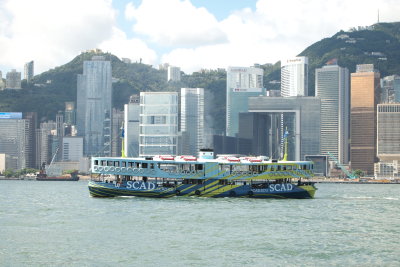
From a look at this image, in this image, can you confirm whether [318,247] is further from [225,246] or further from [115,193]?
[115,193]

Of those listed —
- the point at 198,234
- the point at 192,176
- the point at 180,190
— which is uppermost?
the point at 192,176

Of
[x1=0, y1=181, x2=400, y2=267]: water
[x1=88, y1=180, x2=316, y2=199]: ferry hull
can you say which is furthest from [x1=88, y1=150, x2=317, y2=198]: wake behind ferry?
[x1=0, y1=181, x2=400, y2=267]: water

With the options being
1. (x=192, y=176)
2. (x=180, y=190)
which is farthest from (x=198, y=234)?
(x=192, y=176)

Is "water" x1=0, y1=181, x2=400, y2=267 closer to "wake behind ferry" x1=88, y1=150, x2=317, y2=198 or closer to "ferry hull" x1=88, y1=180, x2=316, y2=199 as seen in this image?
"ferry hull" x1=88, y1=180, x2=316, y2=199

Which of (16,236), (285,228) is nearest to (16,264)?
(16,236)

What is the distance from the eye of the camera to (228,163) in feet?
316

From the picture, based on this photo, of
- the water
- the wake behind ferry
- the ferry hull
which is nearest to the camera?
the water

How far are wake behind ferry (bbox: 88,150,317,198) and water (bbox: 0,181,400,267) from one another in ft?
20.3

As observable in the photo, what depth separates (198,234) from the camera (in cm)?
6234

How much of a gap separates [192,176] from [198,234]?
34.4 m

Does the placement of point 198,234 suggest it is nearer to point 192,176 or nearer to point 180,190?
point 180,190

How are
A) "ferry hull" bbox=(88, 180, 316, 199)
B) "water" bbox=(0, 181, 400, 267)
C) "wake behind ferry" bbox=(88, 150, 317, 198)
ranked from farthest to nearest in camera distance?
"ferry hull" bbox=(88, 180, 316, 199), "wake behind ferry" bbox=(88, 150, 317, 198), "water" bbox=(0, 181, 400, 267)

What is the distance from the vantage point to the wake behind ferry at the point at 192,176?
95750mm

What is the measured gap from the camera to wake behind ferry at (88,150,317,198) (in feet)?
314
